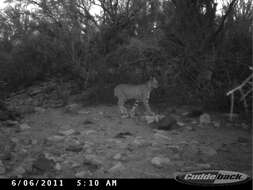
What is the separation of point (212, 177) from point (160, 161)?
1.11 meters

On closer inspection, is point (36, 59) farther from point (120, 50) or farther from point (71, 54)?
point (120, 50)

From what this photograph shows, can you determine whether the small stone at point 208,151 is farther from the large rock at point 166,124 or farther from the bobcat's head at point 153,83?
the bobcat's head at point 153,83

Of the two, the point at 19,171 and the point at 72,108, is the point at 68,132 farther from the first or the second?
the point at 72,108

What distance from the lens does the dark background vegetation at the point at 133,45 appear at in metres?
9.47

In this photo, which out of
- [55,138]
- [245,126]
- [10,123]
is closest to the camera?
[55,138]

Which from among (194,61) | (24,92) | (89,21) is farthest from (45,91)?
(194,61)

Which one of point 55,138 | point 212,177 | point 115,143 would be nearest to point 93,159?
point 115,143

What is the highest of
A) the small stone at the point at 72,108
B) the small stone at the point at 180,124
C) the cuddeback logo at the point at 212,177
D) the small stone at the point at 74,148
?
the small stone at the point at 72,108

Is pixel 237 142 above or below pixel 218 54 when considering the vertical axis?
below

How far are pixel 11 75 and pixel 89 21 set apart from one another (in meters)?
3.90

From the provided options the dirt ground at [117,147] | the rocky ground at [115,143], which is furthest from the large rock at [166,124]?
the dirt ground at [117,147]

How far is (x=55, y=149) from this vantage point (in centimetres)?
644

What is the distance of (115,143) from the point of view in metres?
6.75

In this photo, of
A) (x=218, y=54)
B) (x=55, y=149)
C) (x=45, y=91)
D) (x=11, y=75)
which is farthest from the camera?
(x=11, y=75)
